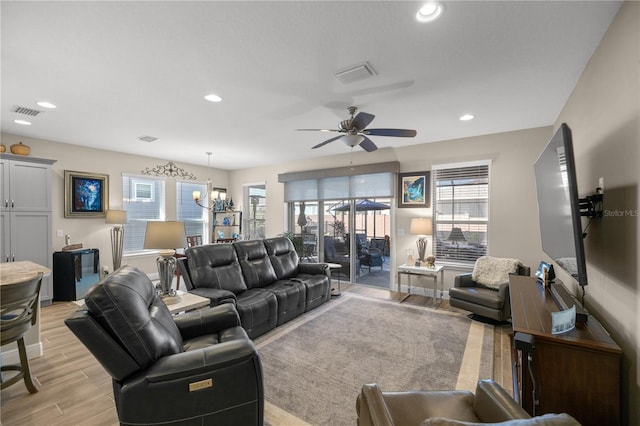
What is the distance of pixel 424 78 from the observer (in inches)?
103

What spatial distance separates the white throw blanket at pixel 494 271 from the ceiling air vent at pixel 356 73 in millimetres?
3063

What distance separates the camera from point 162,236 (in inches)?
103

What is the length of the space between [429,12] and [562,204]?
5.00ft

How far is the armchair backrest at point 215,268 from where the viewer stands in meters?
3.35

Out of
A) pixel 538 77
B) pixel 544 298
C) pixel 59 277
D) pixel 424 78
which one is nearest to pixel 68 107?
pixel 59 277

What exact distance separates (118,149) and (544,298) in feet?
22.4

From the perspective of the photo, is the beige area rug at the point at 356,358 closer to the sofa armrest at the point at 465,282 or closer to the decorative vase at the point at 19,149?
the sofa armrest at the point at 465,282

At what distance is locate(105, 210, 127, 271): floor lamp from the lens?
5.23m

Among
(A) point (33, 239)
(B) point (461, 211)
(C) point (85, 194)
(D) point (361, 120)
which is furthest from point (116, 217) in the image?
(B) point (461, 211)

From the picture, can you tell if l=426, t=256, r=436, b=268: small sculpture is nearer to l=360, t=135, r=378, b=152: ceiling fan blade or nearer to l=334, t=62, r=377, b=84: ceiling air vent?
l=360, t=135, r=378, b=152: ceiling fan blade

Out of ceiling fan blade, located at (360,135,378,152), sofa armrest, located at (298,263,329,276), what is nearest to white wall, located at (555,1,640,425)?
ceiling fan blade, located at (360,135,378,152)

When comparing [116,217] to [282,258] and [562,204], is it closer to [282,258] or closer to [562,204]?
[282,258]

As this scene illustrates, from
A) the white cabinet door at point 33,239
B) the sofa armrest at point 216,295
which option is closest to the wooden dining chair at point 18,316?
the sofa armrest at point 216,295

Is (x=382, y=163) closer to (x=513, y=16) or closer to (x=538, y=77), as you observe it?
(x=538, y=77)
